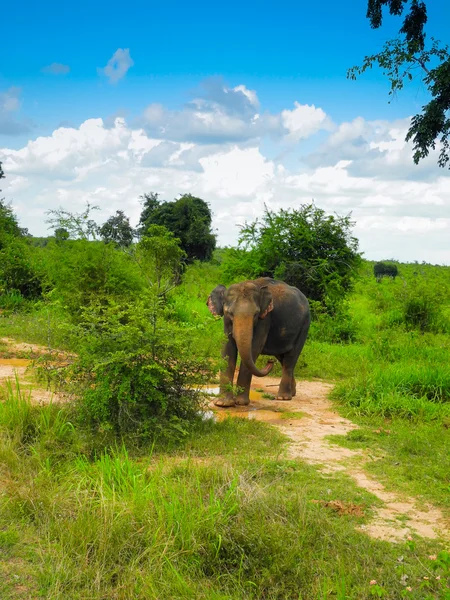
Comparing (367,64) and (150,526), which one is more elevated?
(367,64)

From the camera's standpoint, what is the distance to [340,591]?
3605 millimetres

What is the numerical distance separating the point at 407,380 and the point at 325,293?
801 centimetres

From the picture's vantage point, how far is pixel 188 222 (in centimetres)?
3409

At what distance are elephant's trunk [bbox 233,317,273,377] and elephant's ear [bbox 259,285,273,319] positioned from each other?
1.65 feet

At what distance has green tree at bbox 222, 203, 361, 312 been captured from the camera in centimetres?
1686

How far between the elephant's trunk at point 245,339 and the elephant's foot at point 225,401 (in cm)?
54

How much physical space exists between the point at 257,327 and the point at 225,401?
126cm

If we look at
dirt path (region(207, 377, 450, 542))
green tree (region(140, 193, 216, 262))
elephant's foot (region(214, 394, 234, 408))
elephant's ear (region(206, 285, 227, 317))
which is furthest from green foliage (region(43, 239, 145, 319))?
green tree (region(140, 193, 216, 262))

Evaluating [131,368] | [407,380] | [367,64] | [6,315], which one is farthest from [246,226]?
[131,368]

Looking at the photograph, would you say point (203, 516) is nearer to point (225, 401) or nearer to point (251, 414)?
point (251, 414)

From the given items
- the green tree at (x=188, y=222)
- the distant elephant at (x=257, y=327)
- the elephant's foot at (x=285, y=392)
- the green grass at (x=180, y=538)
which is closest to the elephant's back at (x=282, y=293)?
the distant elephant at (x=257, y=327)

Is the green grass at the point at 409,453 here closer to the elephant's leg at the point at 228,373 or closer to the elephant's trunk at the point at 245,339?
the elephant's trunk at the point at 245,339

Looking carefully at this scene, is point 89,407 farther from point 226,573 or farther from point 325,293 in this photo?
point 325,293

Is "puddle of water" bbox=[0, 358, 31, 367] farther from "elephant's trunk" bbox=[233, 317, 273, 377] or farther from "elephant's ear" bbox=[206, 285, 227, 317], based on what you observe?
"elephant's trunk" bbox=[233, 317, 273, 377]
